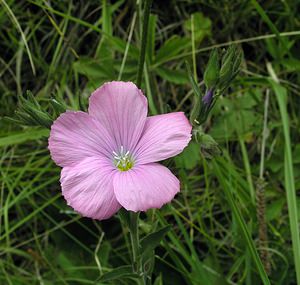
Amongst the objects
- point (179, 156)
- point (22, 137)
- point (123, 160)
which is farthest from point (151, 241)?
point (22, 137)

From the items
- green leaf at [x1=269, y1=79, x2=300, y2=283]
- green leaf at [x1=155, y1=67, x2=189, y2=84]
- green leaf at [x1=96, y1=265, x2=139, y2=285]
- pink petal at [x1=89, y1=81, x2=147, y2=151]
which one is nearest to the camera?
pink petal at [x1=89, y1=81, x2=147, y2=151]

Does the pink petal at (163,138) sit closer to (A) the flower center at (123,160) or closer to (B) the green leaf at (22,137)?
(A) the flower center at (123,160)

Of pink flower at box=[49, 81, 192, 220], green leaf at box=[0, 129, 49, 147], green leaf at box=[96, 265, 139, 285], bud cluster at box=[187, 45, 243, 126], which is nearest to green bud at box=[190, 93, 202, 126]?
bud cluster at box=[187, 45, 243, 126]

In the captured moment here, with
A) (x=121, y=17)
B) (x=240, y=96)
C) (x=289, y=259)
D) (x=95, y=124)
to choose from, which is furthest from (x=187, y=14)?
(x=95, y=124)

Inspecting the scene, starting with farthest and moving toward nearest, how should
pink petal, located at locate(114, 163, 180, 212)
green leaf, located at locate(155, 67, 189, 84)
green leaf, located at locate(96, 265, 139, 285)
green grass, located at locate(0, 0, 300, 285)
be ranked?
green leaf, located at locate(155, 67, 189, 84), green grass, located at locate(0, 0, 300, 285), green leaf, located at locate(96, 265, 139, 285), pink petal, located at locate(114, 163, 180, 212)

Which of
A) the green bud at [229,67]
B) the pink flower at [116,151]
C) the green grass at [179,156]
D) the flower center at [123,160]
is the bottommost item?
the green grass at [179,156]

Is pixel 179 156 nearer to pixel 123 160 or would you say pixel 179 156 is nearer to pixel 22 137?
pixel 22 137

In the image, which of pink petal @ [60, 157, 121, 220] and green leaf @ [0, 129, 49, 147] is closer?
pink petal @ [60, 157, 121, 220]

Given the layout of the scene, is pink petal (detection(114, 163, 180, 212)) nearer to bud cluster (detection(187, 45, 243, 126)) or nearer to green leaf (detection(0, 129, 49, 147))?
bud cluster (detection(187, 45, 243, 126))

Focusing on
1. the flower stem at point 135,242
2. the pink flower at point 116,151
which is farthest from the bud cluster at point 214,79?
the flower stem at point 135,242
